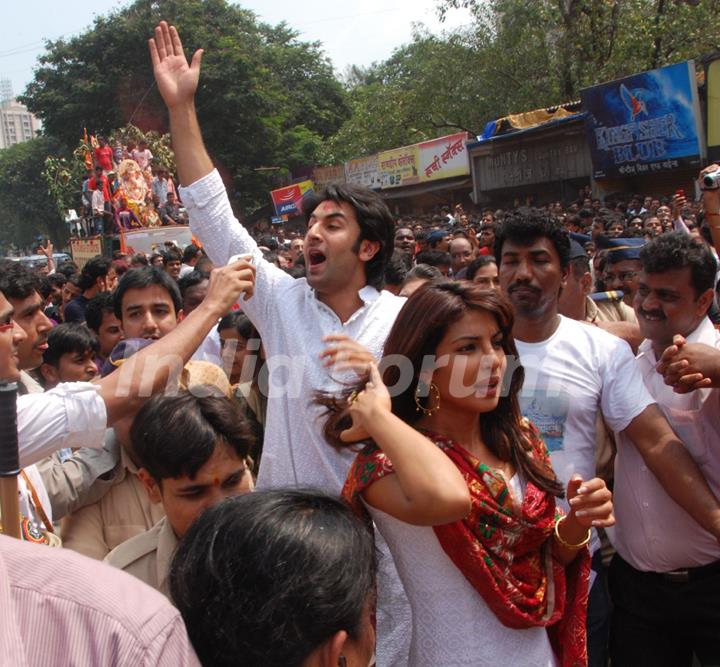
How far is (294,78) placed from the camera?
42750 mm

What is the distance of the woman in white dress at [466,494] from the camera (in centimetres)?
169

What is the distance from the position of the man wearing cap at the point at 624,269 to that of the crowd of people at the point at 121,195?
1614cm

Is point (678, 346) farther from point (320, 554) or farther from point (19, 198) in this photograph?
point (19, 198)

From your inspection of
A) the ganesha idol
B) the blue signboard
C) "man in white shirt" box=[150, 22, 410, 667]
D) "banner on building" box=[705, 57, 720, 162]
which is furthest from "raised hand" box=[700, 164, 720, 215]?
the ganesha idol

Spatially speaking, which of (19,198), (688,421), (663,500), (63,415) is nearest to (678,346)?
(688,421)

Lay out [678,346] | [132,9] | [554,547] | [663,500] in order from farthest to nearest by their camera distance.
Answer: [132,9], [663,500], [678,346], [554,547]

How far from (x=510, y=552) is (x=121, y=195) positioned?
65.5ft

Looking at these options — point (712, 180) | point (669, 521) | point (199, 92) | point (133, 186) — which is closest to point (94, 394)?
point (669, 521)

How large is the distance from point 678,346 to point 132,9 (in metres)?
42.7

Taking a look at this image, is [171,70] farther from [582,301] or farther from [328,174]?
[328,174]

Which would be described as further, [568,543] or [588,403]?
[588,403]

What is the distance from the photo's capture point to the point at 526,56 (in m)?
20.5

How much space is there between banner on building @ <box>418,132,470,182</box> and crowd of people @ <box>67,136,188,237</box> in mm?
7571

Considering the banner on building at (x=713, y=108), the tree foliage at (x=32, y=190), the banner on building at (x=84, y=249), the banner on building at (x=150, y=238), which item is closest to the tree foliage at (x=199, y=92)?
the tree foliage at (x=32, y=190)
